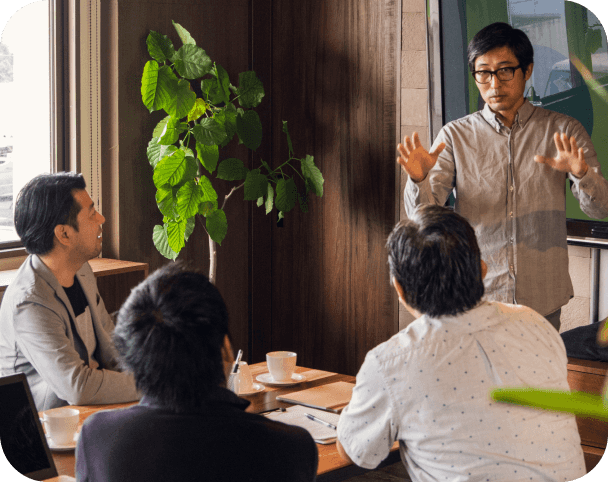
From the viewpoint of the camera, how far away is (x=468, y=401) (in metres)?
1.21

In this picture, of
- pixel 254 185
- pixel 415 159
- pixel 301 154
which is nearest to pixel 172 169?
pixel 254 185

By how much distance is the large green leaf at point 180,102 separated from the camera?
3301 millimetres

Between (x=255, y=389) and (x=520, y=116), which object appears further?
(x=520, y=116)

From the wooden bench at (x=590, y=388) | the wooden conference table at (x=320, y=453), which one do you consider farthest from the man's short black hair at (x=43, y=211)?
the wooden bench at (x=590, y=388)

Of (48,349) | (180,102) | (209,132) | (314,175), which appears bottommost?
(48,349)

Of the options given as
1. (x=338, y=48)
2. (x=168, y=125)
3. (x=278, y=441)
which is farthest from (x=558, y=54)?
(x=278, y=441)

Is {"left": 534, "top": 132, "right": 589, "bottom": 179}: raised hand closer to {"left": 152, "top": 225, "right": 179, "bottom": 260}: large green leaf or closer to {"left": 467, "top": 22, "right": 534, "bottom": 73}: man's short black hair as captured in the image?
{"left": 467, "top": 22, "right": 534, "bottom": 73}: man's short black hair

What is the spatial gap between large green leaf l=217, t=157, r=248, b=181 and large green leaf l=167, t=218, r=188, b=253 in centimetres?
38

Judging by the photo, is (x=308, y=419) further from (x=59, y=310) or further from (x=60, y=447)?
(x=59, y=310)

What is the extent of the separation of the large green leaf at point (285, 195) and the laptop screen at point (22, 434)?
7.81ft

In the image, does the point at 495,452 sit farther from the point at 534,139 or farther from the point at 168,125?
the point at 168,125

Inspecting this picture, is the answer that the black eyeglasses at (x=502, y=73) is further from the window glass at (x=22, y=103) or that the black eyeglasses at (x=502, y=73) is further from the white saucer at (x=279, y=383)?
the window glass at (x=22, y=103)

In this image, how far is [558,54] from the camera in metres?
2.95

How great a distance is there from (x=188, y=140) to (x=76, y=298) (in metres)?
1.46
